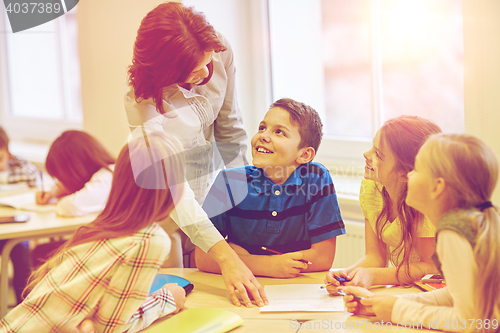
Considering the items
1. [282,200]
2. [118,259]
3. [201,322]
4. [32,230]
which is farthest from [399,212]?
[32,230]

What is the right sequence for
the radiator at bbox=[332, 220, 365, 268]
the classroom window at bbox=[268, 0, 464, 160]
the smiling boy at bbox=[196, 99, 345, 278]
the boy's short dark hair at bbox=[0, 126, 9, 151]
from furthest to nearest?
1. the boy's short dark hair at bbox=[0, 126, 9, 151]
2. the radiator at bbox=[332, 220, 365, 268]
3. the classroom window at bbox=[268, 0, 464, 160]
4. the smiling boy at bbox=[196, 99, 345, 278]

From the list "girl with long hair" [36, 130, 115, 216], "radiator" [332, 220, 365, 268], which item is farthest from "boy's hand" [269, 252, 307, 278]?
"girl with long hair" [36, 130, 115, 216]

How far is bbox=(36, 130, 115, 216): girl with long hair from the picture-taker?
2359 millimetres

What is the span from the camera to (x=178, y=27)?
4.35 feet

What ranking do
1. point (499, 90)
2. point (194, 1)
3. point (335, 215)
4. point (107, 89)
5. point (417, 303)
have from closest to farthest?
point (417, 303)
point (335, 215)
point (499, 90)
point (194, 1)
point (107, 89)

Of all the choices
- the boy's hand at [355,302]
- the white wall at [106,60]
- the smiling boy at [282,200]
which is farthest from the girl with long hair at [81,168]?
the boy's hand at [355,302]

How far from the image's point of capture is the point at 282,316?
43.6 inches

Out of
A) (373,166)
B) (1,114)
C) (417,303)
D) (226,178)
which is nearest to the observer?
(417,303)

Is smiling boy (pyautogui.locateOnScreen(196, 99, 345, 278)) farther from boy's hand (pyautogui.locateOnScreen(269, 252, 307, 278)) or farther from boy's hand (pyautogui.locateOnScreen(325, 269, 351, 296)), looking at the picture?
boy's hand (pyautogui.locateOnScreen(325, 269, 351, 296))

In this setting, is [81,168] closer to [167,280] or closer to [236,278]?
[167,280]

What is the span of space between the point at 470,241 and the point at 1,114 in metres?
4.86

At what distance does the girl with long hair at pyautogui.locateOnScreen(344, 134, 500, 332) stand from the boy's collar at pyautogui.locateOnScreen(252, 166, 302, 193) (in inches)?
23.2

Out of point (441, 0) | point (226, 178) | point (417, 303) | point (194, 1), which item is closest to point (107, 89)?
point (194, 1)

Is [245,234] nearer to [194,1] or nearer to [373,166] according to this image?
[373,166]
